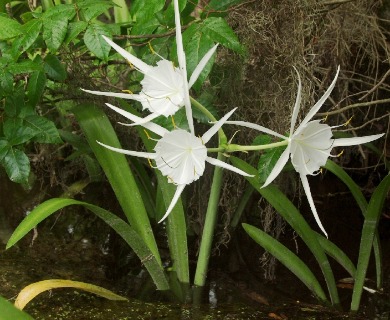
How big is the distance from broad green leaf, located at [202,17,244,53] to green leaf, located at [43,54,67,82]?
1.57ft

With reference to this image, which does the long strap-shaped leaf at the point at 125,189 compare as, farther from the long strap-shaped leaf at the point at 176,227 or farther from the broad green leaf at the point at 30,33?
the broad green leaf at the point at 30,33

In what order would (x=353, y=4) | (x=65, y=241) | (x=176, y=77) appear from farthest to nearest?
(x=353, y=4)
(x=65, y=241)
(x=176, y=77)

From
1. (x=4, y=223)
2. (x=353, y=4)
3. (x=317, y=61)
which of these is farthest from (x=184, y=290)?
(x=353, y=4)

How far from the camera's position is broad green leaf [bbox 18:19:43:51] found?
1513 mm

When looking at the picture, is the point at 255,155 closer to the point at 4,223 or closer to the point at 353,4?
the point at 353,4

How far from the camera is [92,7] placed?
154 cm

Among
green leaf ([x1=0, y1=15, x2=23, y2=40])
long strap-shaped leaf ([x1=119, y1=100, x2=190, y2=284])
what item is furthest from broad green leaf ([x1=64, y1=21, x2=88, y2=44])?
long strap-shaped leaf ([x1=119, y1=100, x2=190, y2=284])

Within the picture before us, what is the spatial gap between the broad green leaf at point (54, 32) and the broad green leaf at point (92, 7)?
0.19ft

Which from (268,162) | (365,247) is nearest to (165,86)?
(268,162)

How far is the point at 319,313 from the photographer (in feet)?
5.25

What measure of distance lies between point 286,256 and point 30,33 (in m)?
0.89

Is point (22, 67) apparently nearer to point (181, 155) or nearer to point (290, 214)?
point (181, 155)

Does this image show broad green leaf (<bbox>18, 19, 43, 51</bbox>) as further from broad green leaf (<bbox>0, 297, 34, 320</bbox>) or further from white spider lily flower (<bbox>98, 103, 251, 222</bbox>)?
broad green leaf (<bbox>0, 297, 34, 320</bbox>)

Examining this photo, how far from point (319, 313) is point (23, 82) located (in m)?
1.15
